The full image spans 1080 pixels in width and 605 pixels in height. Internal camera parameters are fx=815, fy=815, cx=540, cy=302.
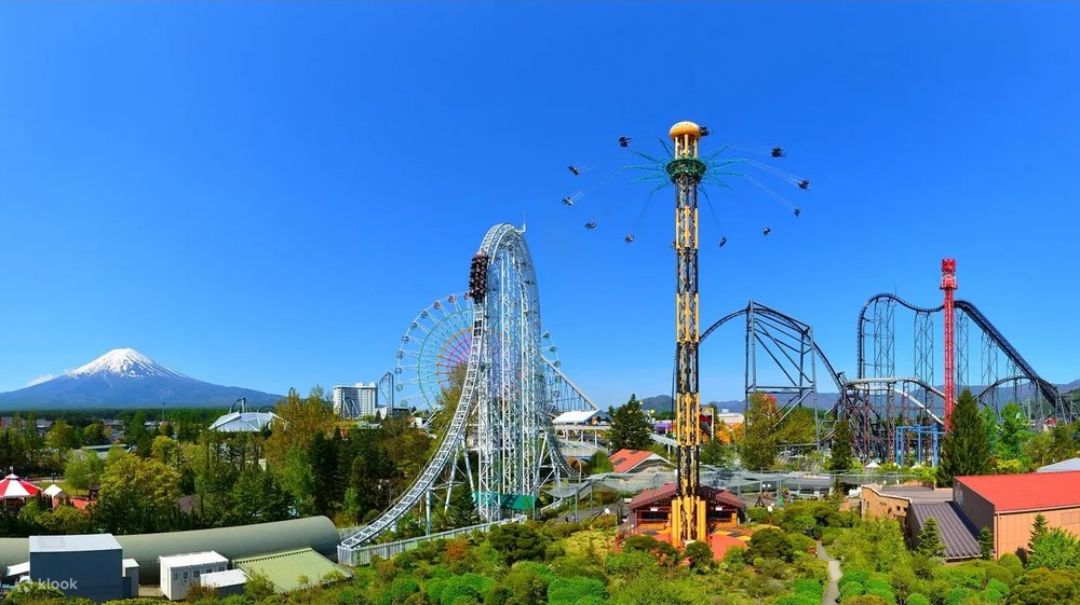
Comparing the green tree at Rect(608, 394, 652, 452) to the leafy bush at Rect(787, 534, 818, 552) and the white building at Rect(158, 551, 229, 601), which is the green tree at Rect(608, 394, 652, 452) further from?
the white building at Rect(158, 551, 229, 601)

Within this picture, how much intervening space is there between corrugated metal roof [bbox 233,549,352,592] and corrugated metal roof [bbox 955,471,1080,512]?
79.8 feet

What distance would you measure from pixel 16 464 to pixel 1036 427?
288 feet

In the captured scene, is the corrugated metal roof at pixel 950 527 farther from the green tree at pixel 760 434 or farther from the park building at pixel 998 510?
the green tree at pixel 760 434

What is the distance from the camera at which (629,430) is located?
236 feet

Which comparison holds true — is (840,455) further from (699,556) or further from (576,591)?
(576,591)

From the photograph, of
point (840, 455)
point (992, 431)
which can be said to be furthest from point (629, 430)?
point (992, 431)

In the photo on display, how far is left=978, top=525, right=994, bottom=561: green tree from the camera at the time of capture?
2862 centimetres

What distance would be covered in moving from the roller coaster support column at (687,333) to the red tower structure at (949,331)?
32987 mm

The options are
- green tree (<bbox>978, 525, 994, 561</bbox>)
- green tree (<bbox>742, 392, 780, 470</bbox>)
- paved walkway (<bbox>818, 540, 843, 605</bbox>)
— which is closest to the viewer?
paved walkway (<bbox>818, 540, 843, 605</bbox>)

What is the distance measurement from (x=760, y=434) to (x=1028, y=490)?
97.2ft

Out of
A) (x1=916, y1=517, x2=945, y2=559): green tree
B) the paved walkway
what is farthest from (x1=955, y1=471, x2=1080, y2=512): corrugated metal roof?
the paved walkway

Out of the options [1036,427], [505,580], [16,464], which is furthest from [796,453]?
[16,464]

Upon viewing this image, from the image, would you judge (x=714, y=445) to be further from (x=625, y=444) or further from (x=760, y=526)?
(x=760, y=526)

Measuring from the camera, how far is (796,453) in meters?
71.0
